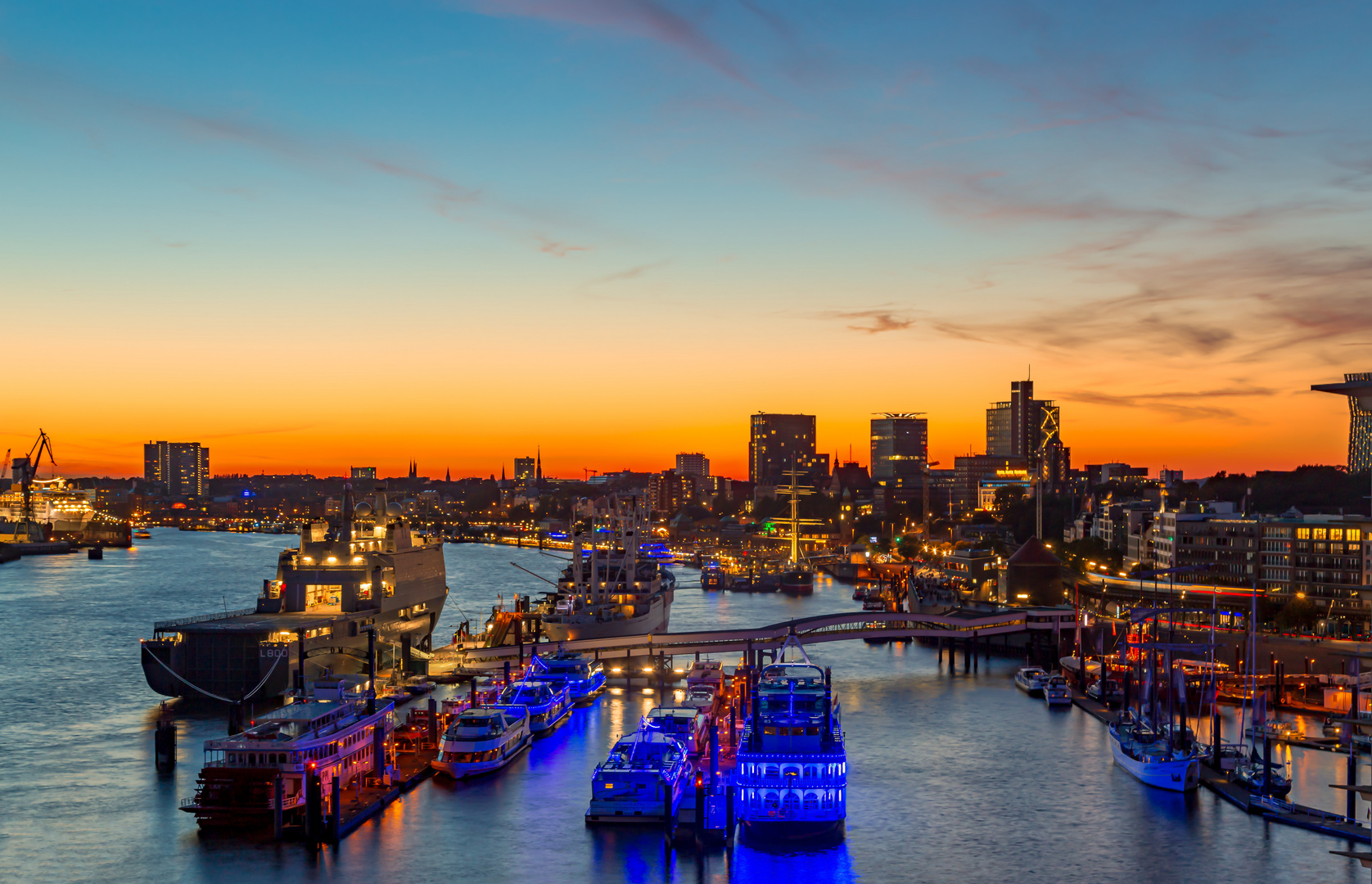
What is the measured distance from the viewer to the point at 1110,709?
3722cm

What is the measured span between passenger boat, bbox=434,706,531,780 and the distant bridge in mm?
11170

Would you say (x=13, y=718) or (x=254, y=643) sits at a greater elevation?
(x=254, y=643)

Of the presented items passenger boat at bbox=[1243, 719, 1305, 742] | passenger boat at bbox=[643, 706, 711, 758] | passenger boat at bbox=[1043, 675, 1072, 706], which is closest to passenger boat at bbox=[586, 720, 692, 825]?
passenger boat at bbox=[643, 706, 711, 758]

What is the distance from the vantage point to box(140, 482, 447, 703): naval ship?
3531 centimetres

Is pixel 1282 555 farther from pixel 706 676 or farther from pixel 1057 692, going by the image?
pixel 706 676

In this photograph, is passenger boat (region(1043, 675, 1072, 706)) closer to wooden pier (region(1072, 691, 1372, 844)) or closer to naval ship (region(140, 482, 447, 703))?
wooden pier (region(1072, 691, 1372, 844))

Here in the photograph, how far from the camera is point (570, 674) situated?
3847 centimetres

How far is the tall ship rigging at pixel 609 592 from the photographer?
4894 centimetres

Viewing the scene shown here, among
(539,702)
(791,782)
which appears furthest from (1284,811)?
(539,702)

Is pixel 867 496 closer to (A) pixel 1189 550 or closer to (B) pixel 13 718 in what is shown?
(A) pixel 1189 550

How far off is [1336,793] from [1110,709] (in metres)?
10.6

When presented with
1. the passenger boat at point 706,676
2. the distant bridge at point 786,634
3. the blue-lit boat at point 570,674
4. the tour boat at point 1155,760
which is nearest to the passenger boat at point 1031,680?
the distant bridge at point 786,634

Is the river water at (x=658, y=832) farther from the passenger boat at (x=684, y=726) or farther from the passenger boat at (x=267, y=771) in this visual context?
the passenger boat at (x=684, y=726)

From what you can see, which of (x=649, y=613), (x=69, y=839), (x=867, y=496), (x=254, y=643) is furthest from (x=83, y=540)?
(x=69, y=839)
